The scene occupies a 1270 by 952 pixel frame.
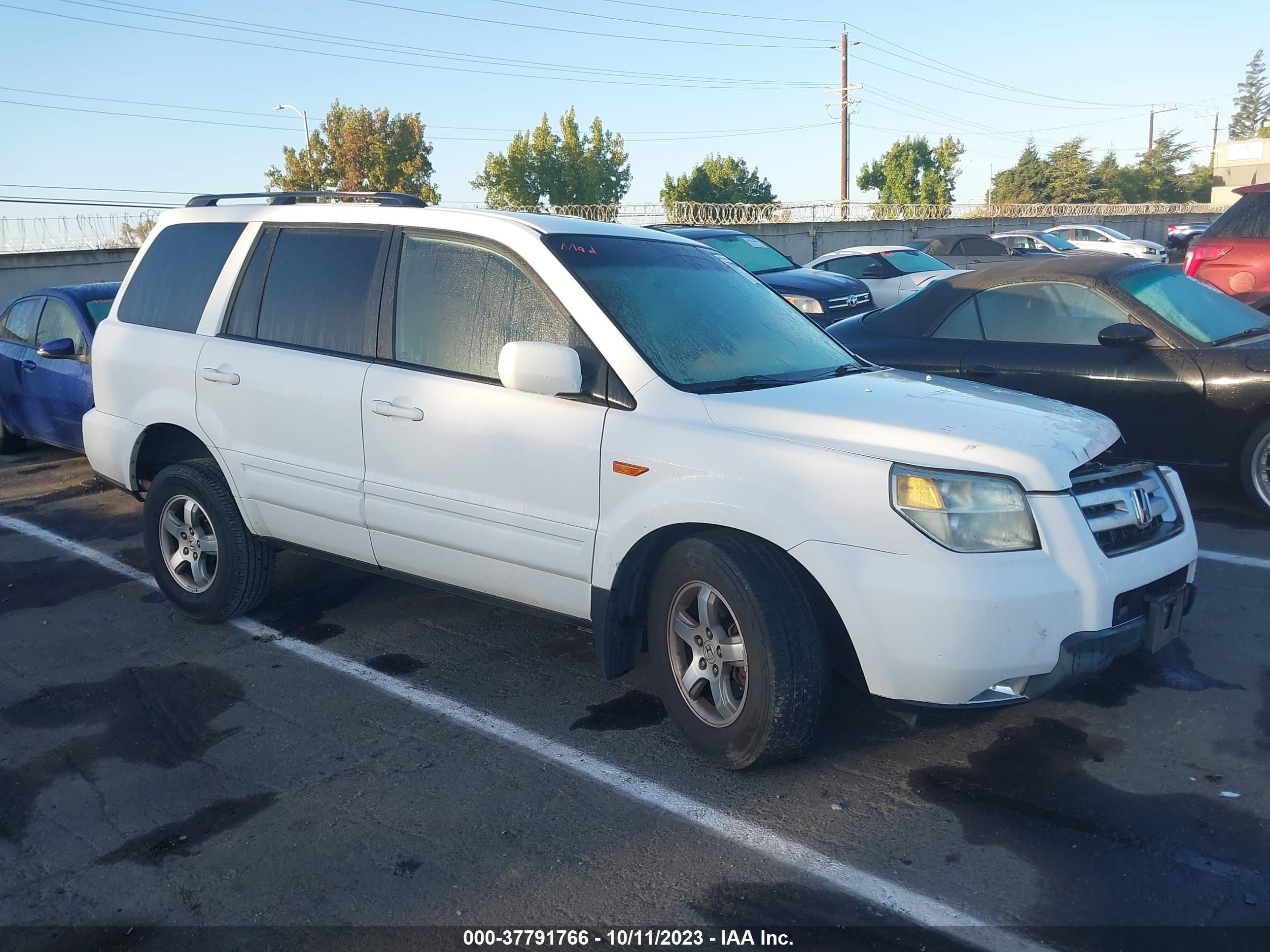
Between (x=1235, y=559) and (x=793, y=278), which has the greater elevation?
(x=793, y=278)

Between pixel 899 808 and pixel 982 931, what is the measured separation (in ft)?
2.20

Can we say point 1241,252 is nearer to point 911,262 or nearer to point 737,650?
point 911,262

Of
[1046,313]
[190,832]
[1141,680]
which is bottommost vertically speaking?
[190,832]

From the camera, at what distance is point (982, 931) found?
2.91 meters

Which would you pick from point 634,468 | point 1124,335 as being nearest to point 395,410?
point 634,468

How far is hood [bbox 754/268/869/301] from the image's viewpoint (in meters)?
13.2

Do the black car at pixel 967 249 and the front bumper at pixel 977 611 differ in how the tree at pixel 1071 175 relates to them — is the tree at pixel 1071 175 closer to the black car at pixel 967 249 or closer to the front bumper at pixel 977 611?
the black car at pixel 967 249

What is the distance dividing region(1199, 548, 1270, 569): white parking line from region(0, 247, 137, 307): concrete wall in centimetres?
2153

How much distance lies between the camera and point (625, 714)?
4379 mm

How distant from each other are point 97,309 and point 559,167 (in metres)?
63.3

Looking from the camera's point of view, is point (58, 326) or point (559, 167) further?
point (559, 167)

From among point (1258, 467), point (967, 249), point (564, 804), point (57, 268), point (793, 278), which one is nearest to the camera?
point (564, 804)

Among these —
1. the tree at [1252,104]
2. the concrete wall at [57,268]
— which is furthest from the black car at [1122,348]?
the tree at [1252,104]

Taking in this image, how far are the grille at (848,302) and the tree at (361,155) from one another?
151 ft
